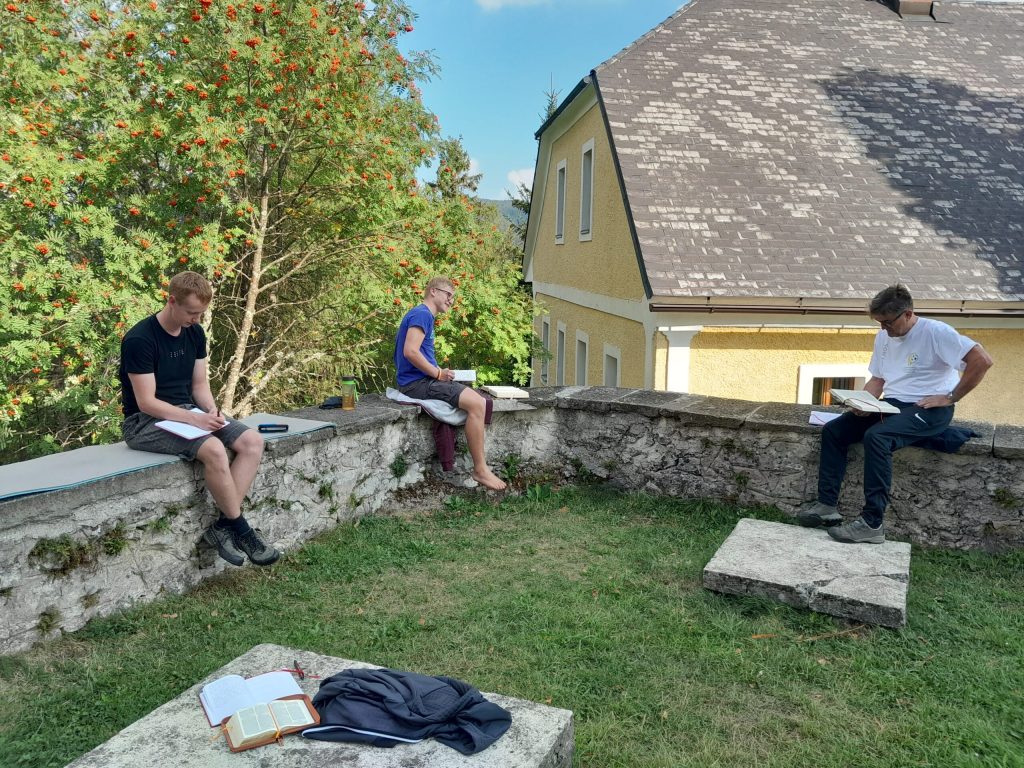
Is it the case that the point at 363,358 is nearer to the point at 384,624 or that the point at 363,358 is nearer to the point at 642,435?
the point at 642,435

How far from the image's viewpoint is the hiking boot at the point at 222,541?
4027 millimetres

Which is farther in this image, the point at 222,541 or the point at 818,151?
the point at 818,151

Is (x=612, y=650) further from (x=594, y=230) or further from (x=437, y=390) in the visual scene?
(x=594, y=230)

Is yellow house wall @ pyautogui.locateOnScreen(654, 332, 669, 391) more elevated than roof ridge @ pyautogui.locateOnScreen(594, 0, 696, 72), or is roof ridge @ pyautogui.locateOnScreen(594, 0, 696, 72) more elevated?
roof ridge @ pyautogui.locateOnScreen(594, 0, 696, 72)

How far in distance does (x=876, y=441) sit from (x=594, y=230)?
7385 mm

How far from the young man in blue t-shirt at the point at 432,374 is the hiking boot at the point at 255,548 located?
5.25 feet

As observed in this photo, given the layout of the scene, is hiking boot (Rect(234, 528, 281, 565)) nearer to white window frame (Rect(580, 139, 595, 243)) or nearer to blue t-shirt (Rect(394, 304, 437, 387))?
blue t-shirt (Rect(394, 304, 437, 387))

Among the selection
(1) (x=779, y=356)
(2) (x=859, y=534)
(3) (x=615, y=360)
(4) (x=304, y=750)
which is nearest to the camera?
(4) (x=304, y=750)

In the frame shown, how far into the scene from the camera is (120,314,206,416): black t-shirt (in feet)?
12.9

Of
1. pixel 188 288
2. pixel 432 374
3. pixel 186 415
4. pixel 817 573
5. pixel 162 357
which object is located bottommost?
pixel 817 573

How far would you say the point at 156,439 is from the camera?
13.1 feet

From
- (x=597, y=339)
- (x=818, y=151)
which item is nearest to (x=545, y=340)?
(x=597, y=339)

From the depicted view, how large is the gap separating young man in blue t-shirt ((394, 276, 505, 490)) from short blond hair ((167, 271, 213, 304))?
5.07 ft

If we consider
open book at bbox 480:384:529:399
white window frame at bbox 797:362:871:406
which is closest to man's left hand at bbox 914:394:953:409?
open book at bbox 480:384:529:399
